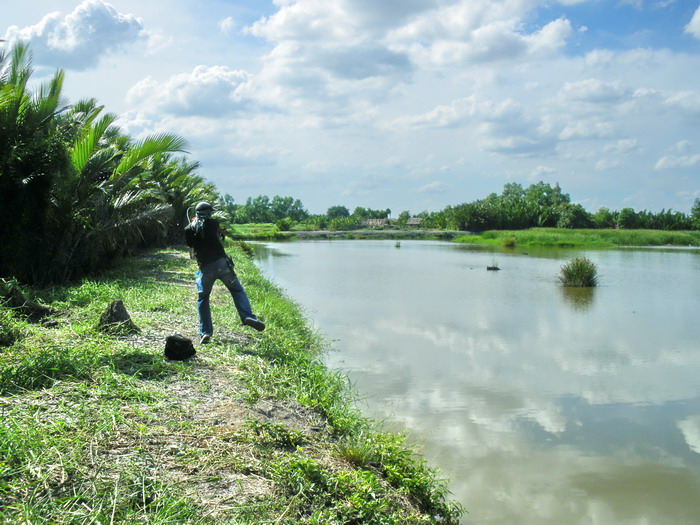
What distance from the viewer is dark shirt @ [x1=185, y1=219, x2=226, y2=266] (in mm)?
6867

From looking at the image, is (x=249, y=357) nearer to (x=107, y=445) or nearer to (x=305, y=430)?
(x=305, y=430)

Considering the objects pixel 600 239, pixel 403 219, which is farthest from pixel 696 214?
pixel 403 219

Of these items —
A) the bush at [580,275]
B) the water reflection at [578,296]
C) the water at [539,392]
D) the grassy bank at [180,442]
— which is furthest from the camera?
the bush at [580,275]

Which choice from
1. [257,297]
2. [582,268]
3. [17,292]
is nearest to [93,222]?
[257,297]

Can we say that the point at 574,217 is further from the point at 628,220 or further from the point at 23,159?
the point at 23,159

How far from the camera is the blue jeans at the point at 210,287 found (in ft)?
22.2

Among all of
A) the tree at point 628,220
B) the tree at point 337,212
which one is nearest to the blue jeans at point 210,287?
the tree at point 628,220

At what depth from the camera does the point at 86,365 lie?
4.84 meters

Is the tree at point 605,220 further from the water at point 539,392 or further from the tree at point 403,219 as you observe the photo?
the water at point 539,392

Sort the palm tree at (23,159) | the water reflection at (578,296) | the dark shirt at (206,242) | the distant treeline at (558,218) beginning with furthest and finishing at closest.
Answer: the distant treeline at (558,218) < the water reflection at (578,296) < the palm tree at (23,159) < the dark shirt at (206,242)

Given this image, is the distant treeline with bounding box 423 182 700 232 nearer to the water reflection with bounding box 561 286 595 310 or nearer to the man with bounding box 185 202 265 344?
the water reflection with bounding box 561 286 595 310

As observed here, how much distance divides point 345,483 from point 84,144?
9633 millimetres

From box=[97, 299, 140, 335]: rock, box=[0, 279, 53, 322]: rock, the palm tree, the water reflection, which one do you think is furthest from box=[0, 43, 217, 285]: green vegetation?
the water reflection

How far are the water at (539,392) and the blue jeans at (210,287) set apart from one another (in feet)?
6.94
